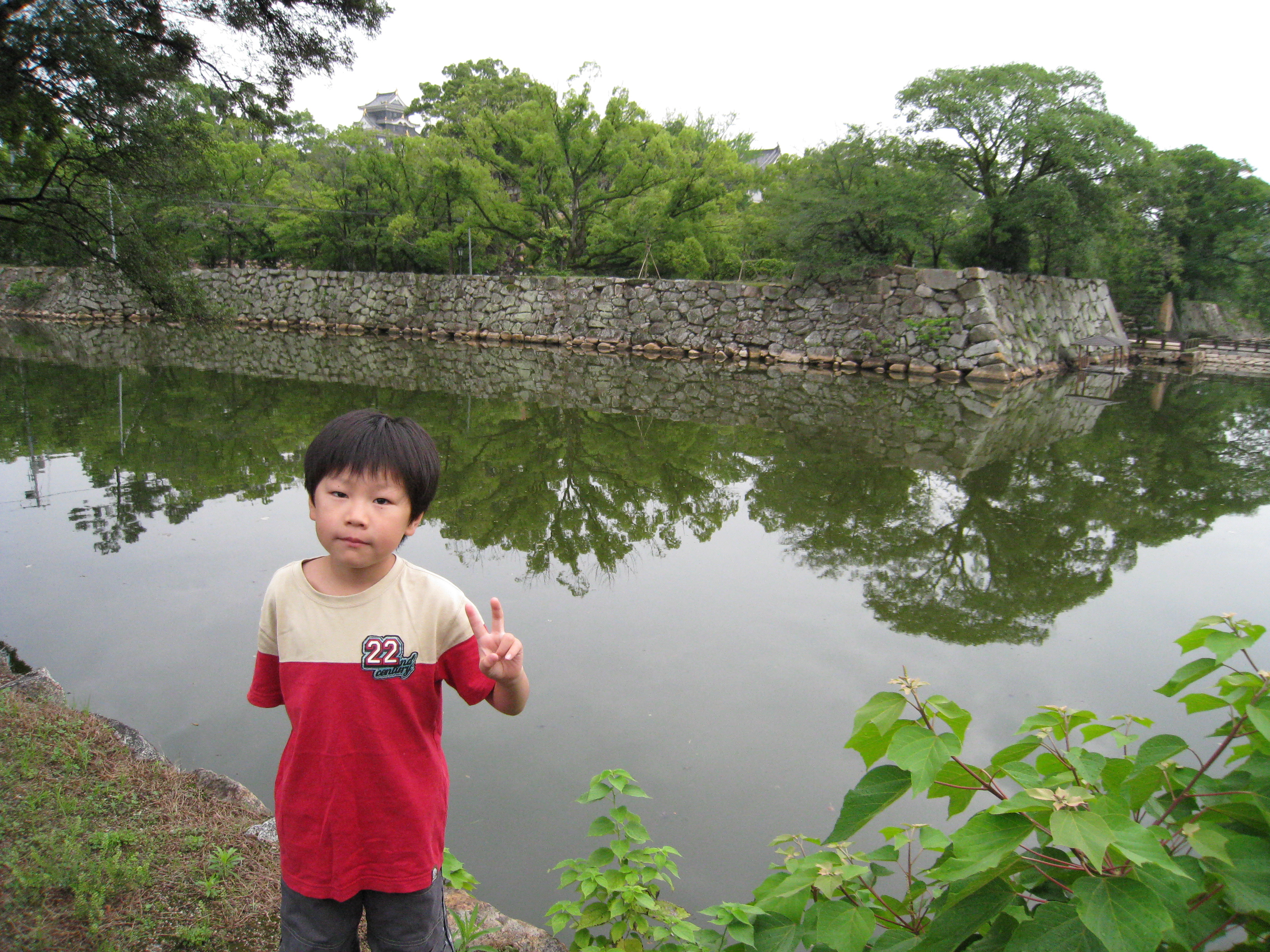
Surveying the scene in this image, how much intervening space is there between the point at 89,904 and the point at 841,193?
1764cm

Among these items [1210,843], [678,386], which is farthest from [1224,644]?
[678,386]

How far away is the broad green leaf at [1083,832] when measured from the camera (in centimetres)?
90

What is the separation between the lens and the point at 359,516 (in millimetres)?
1310

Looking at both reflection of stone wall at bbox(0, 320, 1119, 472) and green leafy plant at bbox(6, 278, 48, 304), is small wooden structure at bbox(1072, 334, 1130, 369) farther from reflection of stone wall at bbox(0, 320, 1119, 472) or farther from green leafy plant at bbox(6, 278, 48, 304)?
green leafy plant at bbox(6, 278, 48, 304)

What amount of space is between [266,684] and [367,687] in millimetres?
231

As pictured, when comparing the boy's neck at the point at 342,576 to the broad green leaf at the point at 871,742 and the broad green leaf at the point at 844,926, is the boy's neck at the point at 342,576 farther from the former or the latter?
the broad green leaf at the point at 844,926

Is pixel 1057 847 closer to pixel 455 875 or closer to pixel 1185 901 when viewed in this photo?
pixel 1185 901

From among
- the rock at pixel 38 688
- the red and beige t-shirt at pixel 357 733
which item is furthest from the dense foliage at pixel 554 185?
the red and beige t-shirt at pixel 357 733

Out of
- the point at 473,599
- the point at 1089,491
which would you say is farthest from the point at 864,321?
the point at 473,599

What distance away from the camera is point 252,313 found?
24438 mm

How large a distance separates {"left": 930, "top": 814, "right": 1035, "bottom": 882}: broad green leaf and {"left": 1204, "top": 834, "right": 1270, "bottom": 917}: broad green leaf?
265mm

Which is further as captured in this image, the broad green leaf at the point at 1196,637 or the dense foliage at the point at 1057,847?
the broad green leaf at the point at 1196,637

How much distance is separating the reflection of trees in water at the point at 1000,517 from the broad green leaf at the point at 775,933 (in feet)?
8.97

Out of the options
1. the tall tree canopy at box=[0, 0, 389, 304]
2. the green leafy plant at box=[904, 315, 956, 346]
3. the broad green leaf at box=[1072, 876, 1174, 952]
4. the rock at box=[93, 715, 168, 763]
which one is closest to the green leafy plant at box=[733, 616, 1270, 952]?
the broad green leaf at box=[1072, 876, 1174, 952]
